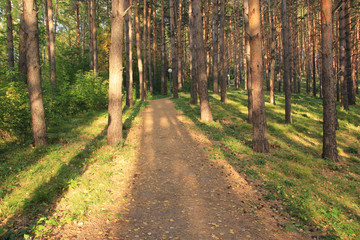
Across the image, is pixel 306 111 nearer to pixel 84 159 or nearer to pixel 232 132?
pixel 232 132

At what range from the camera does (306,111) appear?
19359 mm

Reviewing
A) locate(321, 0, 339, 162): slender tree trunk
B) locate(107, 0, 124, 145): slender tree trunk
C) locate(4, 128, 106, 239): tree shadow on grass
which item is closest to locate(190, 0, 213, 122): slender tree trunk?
locate(107, 0, 124, 145): slender tree trunk

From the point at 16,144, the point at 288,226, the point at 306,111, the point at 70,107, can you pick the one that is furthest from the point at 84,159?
the point at 306,111

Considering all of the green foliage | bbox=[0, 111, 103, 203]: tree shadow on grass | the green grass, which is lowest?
the green grass

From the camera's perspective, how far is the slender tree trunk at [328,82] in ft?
29.5

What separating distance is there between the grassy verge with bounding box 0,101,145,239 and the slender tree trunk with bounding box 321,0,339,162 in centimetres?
759

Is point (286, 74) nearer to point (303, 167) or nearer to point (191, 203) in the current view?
point (303, 167)

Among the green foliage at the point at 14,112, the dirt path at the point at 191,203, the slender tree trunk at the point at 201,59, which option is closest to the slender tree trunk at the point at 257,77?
the dirt path at the point at 191,203

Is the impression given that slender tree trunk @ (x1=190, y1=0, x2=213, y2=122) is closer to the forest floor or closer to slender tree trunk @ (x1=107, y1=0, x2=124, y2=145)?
the forest floor

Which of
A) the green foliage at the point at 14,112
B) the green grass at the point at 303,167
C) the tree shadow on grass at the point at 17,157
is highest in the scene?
the green foliage at the point at 14,112

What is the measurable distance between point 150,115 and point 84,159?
8068 mm

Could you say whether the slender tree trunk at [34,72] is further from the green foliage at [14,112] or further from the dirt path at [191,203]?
the dirt path at [191,203]

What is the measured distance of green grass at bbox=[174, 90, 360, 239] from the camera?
15.7ft

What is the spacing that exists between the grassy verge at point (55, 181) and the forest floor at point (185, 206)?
1.08 feet
